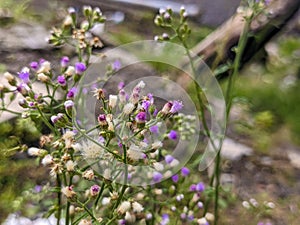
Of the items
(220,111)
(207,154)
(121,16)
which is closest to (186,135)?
(207,154)

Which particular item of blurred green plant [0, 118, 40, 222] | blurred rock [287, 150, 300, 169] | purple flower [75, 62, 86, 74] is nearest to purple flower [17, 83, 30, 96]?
purple flower [75, 62, 86, 74]

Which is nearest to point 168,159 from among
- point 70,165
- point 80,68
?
point 80,68

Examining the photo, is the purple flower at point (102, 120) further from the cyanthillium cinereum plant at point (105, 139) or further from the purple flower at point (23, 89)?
the purple flower at point (23, 89)

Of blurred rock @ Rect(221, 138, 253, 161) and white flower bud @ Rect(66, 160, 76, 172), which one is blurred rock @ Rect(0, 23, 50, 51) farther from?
white flower bud @ Rect(66, 160, 76, 172)

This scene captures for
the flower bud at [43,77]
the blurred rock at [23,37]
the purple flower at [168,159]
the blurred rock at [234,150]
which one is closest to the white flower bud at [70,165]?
the flower bud at [43,77]

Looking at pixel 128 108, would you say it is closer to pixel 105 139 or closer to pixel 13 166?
pixel 105 139
